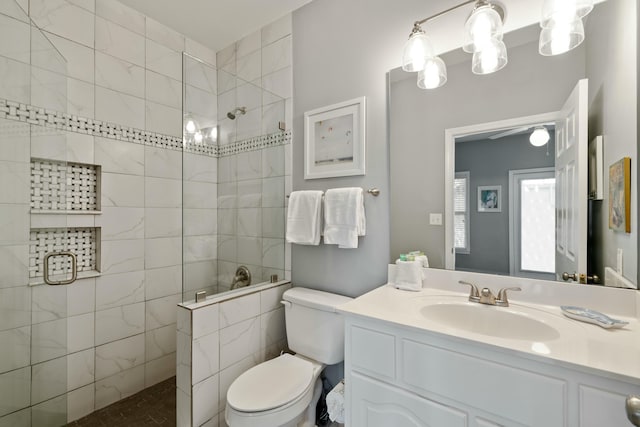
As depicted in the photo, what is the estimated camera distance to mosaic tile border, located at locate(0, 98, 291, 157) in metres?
1.38

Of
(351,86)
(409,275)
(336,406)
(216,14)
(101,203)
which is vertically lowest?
(336,406)

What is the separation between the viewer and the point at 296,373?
1.46 meters

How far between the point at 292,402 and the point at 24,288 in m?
1.42

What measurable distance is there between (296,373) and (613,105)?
1756 millimetres

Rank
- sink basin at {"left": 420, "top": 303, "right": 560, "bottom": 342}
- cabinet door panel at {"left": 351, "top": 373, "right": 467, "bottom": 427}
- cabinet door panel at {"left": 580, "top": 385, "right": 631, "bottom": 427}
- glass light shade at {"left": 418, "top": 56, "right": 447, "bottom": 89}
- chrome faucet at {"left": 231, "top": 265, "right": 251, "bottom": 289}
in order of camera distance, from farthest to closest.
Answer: chrome faucet at {"left": 231, "top": 265, "right": 251, "bottom": 289} < glass light shade at {"left": 418, "top": 56, "right": 447, "bottom": 89} < sink basin at {"left": 420, "top": 303, "right": 560, "bottom": 342} < cabinet door panel at {"left": 351, "top": 373, "right": 467, "bottom": 427} < cabinet door panel at {"left": 580, "top": 385, "right": 631, "bottom": 427}

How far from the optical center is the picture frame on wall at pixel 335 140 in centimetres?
164

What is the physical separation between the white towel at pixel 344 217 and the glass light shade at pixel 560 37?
96cm

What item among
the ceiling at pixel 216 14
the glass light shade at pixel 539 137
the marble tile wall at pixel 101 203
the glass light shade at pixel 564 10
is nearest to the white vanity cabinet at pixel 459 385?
the glass light shade at pixel 539 137

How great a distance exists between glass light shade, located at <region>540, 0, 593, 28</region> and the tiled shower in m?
1.41

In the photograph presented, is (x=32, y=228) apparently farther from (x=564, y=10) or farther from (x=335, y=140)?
(x=564, y=10)

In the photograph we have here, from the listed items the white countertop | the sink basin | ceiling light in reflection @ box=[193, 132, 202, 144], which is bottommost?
the sink basin

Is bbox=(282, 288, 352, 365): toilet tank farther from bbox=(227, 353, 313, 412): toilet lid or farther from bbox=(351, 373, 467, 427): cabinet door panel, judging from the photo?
bbox=(351, 373, 467, 427): cabinet door panel

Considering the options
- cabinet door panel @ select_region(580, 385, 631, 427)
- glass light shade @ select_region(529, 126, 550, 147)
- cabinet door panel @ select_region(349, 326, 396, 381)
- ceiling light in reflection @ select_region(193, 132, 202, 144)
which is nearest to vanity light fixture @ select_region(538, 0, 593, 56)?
glass light shade @ select_region(529, 126, 550, 147)

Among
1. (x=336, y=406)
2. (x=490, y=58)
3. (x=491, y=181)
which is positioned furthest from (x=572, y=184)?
(x=336, y=406)
